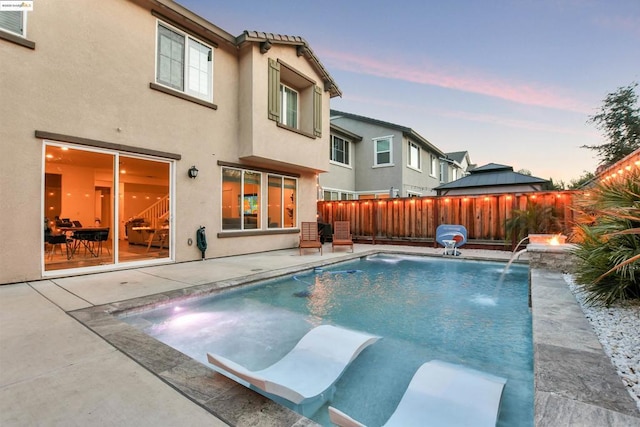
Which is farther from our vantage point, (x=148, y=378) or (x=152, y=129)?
(x=152, y=129)

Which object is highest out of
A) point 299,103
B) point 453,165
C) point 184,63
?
point 453,165

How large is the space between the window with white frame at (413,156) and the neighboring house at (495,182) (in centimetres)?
237

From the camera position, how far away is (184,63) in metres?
7.77

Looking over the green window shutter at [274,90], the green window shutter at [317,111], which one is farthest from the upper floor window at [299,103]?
the green window shutter at [274,90]

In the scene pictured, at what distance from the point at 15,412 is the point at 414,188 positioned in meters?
Answer: 17.9

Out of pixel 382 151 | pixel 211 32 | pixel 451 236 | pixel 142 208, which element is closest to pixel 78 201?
pixel 142 208

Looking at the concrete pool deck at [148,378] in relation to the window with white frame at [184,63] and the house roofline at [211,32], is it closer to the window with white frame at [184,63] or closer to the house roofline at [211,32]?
the window with white frame at [184,63]

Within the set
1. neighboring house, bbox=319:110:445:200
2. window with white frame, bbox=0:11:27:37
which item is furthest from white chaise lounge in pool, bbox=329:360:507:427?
neighboring house, bbox=319:110:445:200

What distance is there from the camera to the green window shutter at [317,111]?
10781 millimetres

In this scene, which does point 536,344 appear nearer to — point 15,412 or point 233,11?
point 15,412

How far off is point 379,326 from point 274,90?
7757mm

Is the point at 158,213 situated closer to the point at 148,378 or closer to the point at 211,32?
the point at 211,32

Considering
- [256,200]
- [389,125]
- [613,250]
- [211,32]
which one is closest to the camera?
[613,250]

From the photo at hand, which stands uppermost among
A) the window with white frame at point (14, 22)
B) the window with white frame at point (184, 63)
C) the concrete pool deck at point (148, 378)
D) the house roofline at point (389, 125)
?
the house roofline at point (389, 125)
